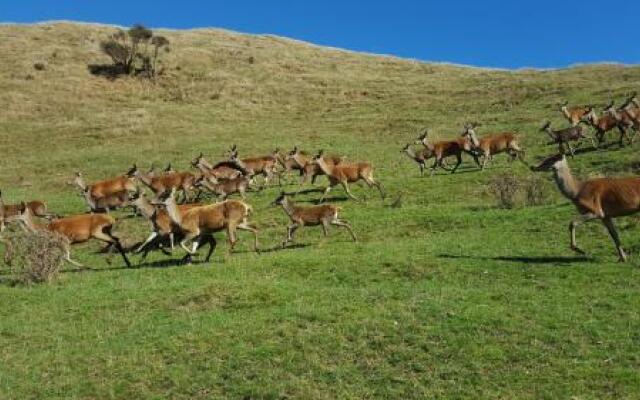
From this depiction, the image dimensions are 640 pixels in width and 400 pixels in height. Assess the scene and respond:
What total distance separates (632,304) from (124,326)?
26.9 ft

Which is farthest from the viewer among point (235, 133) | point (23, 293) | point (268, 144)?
point (235, 133)

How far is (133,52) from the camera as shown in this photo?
63344 millimetres

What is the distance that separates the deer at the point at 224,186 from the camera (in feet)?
83.4

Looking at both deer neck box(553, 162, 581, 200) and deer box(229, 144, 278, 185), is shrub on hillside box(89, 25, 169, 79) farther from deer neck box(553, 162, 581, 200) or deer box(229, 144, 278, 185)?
deer neck box(553, 162, 581, 200)

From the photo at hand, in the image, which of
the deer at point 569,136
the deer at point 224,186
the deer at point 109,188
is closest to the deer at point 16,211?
the deer at point 109,188

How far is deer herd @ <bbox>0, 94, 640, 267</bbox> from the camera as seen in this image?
15562mm

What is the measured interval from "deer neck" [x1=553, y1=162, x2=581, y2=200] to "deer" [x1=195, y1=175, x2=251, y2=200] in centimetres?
1172

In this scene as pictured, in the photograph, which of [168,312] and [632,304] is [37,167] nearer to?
[168,312]

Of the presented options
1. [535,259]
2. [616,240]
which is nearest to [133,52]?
[535,259]

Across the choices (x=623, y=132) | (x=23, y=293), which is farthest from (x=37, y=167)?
(x=623, y=132)

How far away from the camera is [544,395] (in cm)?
991

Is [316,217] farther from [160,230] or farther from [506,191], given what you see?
[506,191]

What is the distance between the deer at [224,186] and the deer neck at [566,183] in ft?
38.5

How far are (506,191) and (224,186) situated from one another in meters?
9.06
